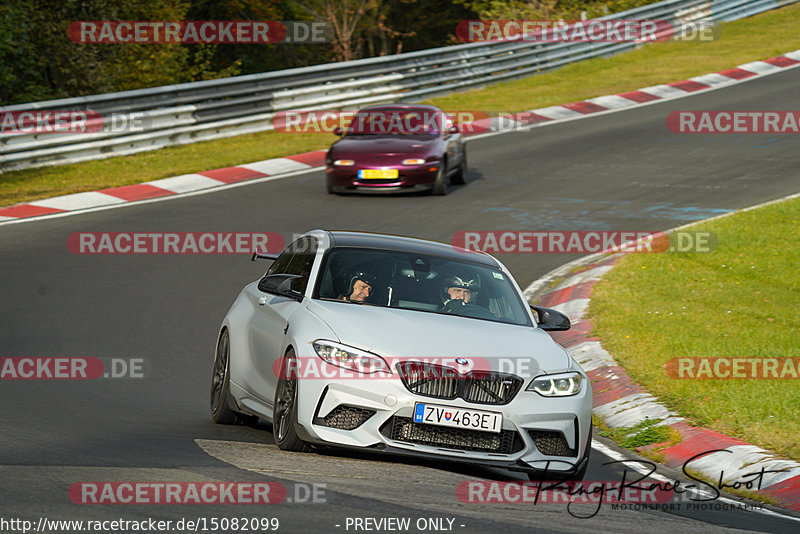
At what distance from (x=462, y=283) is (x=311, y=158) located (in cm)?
1545

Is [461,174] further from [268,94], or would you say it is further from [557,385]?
[557,385]

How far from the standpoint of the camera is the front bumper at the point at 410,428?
7195mm

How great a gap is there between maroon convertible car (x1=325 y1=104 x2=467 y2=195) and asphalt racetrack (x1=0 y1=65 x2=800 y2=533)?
31 cm

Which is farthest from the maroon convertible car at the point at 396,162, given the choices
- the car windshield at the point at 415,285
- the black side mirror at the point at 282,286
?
the black side mirror at the point at 282,286

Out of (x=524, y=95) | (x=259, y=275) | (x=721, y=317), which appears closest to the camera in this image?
(x=721, y=317)

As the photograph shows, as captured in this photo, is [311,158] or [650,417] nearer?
[650,417]

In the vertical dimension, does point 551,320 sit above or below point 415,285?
below

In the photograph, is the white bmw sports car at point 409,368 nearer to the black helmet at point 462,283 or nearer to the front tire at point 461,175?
the black helmet at point 462,283

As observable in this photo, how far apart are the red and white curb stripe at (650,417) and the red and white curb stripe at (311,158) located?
8397mm

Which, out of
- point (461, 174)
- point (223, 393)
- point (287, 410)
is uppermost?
point (287, 410)

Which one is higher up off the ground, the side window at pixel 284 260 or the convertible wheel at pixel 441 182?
the side window at pixel 284 260

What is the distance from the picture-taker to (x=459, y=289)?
8.64 meters

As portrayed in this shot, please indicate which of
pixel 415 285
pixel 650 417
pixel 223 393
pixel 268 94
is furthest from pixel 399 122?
pixel 415 285

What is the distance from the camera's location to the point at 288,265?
9.30 metres
